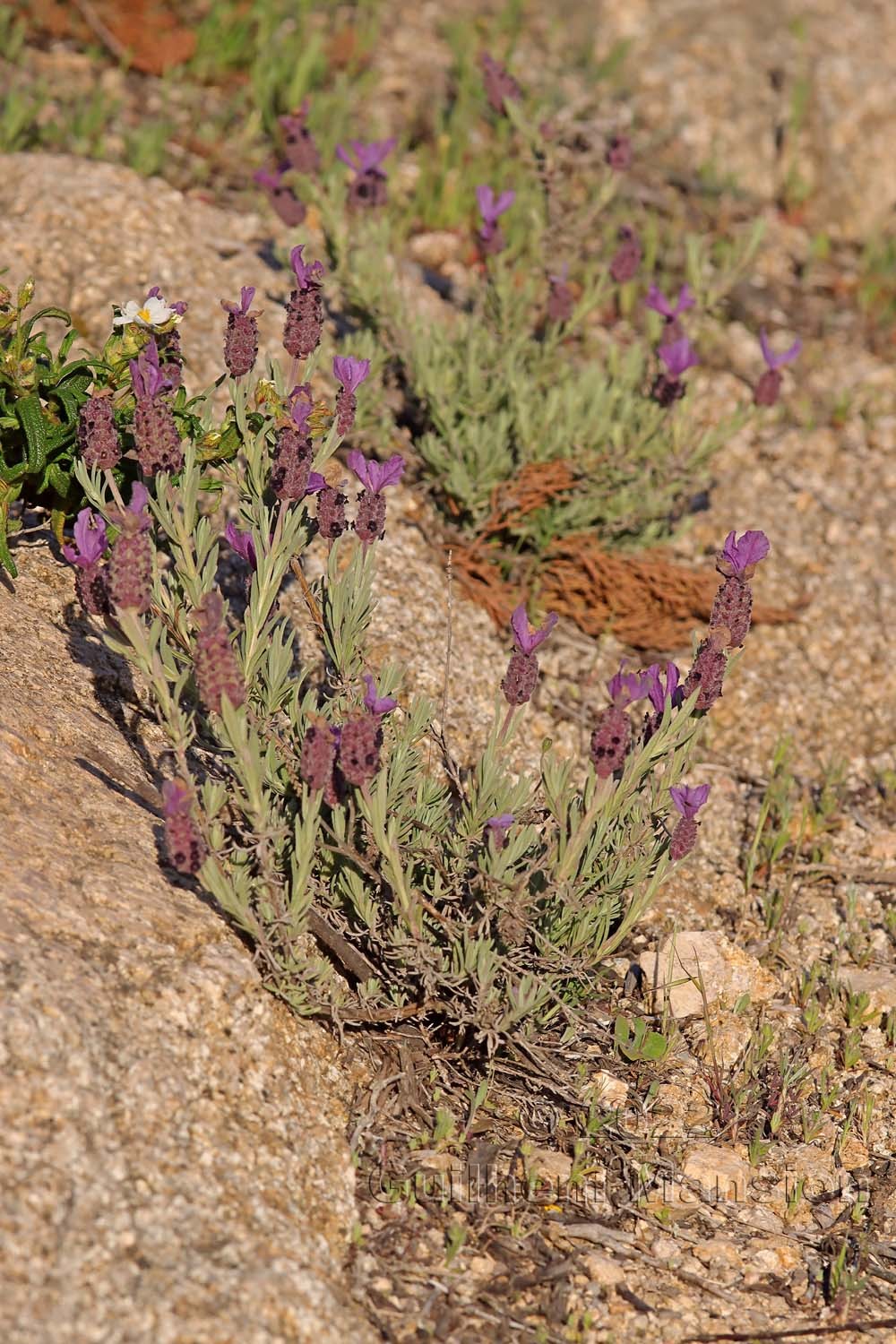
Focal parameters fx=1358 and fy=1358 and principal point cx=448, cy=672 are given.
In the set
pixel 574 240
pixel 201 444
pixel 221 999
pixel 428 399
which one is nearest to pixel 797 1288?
pixel 221 999

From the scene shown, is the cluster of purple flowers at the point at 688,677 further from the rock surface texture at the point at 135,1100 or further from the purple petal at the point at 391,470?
the rock surface texture at the point at 135,1100

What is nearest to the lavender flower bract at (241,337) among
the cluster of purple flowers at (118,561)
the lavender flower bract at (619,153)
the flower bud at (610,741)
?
the cluster of purple flowers at (118,561)

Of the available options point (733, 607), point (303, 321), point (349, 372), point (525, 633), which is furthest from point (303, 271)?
point (733, 607)

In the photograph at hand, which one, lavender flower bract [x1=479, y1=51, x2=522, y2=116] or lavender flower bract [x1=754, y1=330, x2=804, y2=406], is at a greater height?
lavender flower bract [x1=479, y1=51, x2=522, y2=116]

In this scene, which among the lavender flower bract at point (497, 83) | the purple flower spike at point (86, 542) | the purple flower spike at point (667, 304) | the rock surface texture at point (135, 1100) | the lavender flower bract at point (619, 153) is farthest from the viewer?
the lavender flower bract at point (497, 83)

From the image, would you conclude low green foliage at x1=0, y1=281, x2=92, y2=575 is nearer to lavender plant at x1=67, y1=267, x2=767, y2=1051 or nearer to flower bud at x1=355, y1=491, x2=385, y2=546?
lavender plant at x1=67, y1=267, x2=767, y2=1051

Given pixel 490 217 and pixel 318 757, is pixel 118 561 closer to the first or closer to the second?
pixel 318 757

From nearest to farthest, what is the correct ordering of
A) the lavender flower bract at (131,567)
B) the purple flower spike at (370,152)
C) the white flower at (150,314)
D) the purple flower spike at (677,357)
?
the lavender flower bract at (131,567) → the white flower at (150,314) → the purple flower spike at (677,357) → the purple flower spike at (370,152)

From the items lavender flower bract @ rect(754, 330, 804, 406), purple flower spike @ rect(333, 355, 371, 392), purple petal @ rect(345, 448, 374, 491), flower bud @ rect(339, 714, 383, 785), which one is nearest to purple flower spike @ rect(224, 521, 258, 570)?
purple petal @ rect(345, 448, 374, 491)
